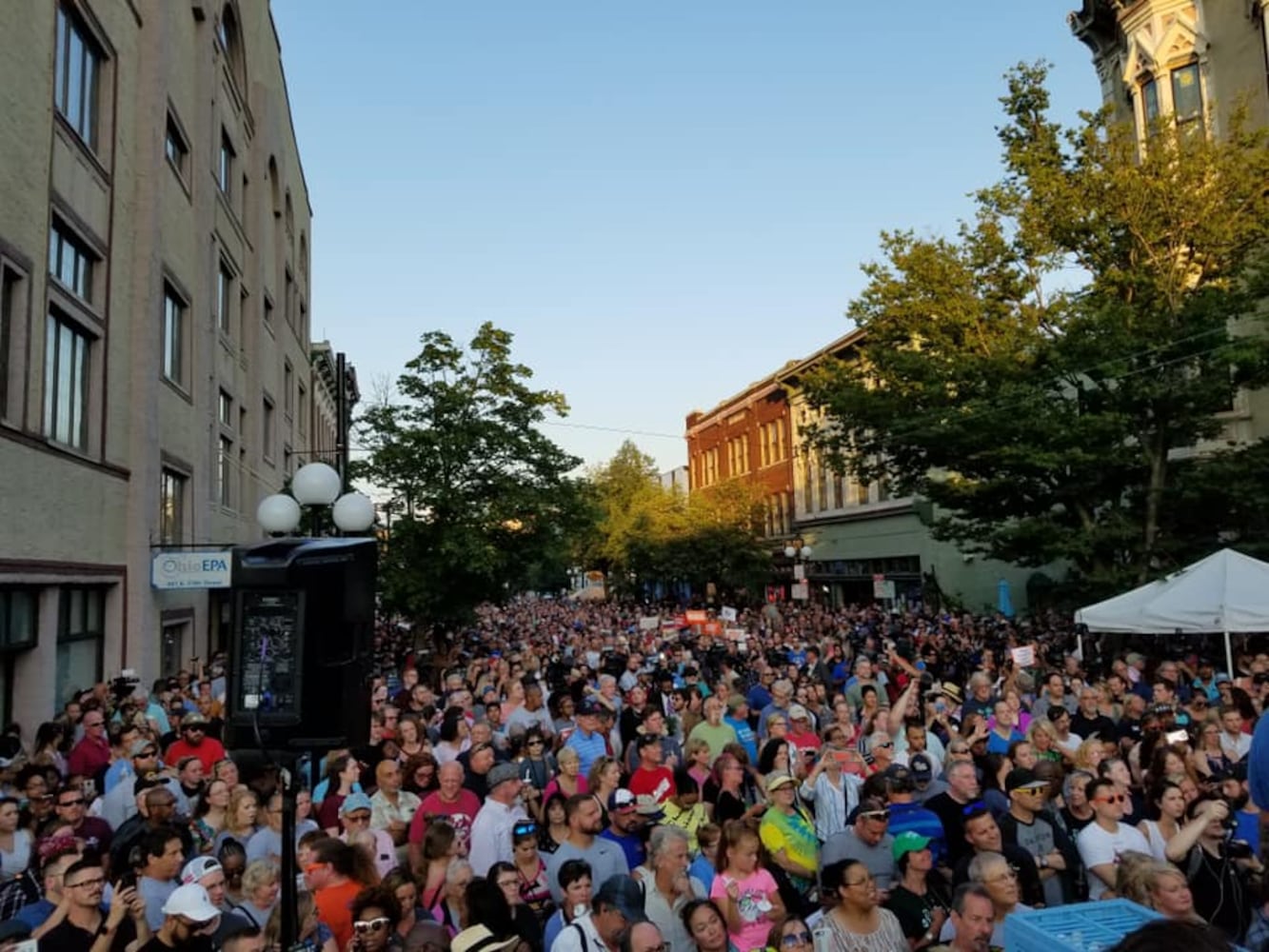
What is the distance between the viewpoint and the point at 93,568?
15461 millimetres

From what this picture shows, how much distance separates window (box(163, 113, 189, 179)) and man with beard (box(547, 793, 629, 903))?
58.0 feet

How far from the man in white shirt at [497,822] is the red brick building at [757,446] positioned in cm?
4911

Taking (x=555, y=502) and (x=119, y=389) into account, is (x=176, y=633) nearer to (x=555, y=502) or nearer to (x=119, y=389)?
(x=119, y=389)

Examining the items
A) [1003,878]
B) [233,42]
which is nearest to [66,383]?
[1003,878]

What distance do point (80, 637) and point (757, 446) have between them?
49.4m

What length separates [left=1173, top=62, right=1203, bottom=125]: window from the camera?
2684cm

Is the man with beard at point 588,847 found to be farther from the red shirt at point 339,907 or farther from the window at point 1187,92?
the window at point 1187,92

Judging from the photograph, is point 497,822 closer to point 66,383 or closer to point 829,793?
point 829,793

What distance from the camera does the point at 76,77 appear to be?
1548 cm

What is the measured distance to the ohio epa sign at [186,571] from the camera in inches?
661

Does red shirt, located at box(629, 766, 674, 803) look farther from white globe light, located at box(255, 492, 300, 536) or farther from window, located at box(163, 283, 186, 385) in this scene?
window, located at box(163, 283, 186, 385)

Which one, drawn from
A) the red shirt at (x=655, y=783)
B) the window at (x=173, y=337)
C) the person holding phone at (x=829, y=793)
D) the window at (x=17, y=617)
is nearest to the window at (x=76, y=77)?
the window at (x=173, y=337)

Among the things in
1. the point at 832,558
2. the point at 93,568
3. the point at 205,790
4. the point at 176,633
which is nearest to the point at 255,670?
the point at 205,790

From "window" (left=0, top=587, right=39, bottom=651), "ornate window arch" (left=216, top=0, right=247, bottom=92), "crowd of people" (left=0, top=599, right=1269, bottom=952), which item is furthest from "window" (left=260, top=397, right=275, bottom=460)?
"crowd of people" (left=0, top=599, right=1269, bottom=952)
